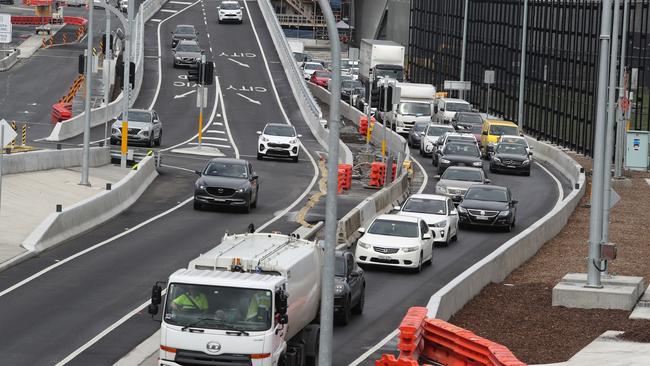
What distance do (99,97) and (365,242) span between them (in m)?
47.0

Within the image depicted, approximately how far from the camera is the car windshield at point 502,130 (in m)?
69.8

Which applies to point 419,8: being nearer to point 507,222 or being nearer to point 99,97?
point 99,97

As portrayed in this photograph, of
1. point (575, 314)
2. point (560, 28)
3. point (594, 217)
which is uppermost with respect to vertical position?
point (560, 28)

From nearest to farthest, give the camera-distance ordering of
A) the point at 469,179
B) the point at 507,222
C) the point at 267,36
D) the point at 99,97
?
the point at 507,222 < the point at 469,179 < the point at 99,97 < the point at 267,36

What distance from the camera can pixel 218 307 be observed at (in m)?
21.2

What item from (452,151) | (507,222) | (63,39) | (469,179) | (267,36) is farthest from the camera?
(63,39)

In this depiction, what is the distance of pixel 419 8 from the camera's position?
12131cm

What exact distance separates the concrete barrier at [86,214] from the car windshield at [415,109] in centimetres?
2836

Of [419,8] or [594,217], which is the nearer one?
[594,217]

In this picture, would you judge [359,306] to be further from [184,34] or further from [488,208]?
[184,34]

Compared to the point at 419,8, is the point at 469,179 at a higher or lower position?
lower

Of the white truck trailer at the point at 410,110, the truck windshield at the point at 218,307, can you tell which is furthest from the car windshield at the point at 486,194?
the white truck trailer at the point at 410,110

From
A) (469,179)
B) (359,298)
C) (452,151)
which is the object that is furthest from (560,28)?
(359,298)

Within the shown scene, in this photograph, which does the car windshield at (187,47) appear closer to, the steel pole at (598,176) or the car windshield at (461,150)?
the car windshield at (461,150)
